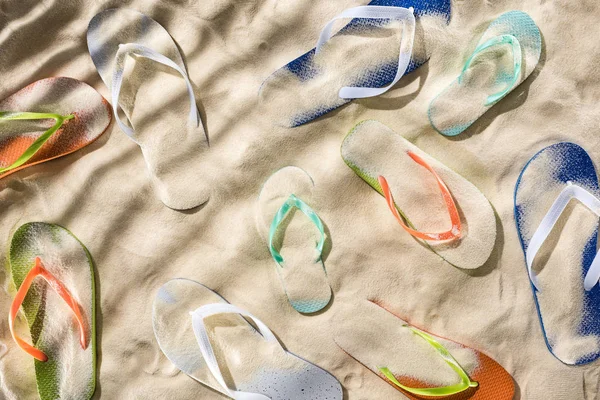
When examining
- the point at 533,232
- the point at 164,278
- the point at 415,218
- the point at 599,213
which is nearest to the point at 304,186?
the point at 415,218

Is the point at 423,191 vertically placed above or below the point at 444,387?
above

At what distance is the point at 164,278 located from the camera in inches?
44.4

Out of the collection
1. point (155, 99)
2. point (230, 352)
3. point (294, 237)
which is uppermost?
point (155, 99)

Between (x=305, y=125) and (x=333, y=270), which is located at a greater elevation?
(x=305, y=125)

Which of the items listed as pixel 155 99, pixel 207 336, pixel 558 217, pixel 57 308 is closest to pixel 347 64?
pixel 155 99

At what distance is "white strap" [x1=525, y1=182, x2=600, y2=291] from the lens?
110 centimetres

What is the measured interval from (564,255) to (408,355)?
415 millimetres

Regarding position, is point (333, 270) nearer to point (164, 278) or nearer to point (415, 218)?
point (415, 218)

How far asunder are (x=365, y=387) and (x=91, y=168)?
783 mm

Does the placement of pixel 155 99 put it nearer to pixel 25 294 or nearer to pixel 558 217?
pixel 25 294

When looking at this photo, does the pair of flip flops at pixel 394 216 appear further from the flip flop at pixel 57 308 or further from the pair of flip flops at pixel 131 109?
the flip flop at pixel 57 308

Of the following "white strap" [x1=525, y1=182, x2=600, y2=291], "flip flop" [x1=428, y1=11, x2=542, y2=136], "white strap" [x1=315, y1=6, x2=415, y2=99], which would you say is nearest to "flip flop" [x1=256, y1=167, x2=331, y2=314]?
"white strap" [x1=315, y1=6, x2=415, y2=99]

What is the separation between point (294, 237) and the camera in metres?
1.12

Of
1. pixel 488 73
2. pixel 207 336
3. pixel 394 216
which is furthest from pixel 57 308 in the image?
pixel 488 73
